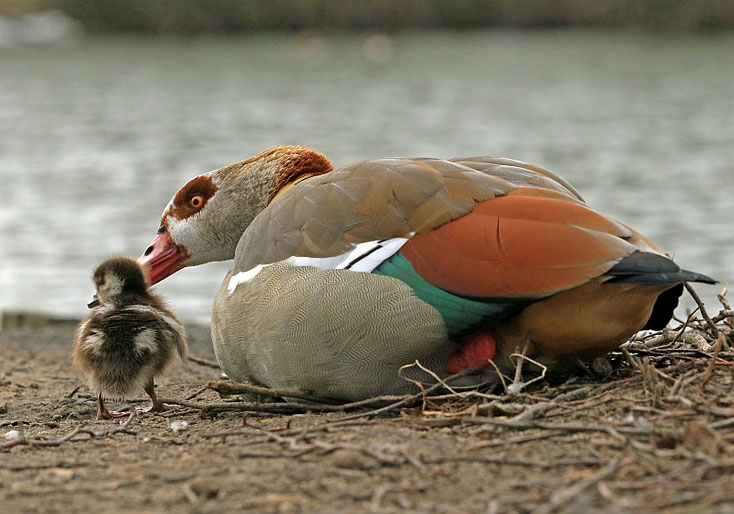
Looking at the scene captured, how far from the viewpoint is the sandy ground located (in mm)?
3162

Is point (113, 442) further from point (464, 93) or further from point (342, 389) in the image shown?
point (464, 93)

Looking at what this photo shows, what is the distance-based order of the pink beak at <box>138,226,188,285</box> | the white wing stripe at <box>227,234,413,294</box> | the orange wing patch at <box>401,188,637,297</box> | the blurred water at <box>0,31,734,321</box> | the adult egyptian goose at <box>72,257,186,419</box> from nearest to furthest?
the orange wing patch at <box>401,188,637,297</box> < the white wing stripe at <box>227,234,413,294</box> < the adult egyptian goose at <box>72,257,186,419</box> < the pink beak at <box>138,226,188,285</box> < the blurred water at <box>0,31,734,321</box>

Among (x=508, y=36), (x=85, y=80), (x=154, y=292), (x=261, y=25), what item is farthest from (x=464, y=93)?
(x=154, y=292)

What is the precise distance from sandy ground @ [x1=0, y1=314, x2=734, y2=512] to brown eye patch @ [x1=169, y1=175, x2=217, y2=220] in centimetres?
146

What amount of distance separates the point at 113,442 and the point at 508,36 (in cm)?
3871

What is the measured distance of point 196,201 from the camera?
18.6ft

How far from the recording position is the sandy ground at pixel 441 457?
316 centimetres

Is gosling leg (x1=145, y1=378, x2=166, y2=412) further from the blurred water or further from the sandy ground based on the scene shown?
the blurred water

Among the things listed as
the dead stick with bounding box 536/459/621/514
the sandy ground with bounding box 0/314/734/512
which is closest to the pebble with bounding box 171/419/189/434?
the sandy ground with bounding box 0/314/734/512

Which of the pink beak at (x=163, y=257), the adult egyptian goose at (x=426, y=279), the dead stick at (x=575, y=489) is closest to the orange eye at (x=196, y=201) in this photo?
the pink beak at (x=163, y=257)

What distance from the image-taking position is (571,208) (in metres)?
4.10

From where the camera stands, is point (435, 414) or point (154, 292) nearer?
point (435, 414)

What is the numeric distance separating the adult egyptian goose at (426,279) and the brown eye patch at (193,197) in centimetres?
100

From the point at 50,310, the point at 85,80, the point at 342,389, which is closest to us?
the point at 342,389
